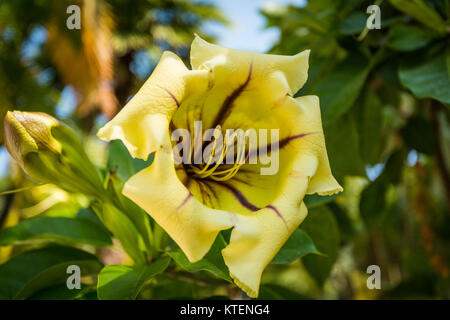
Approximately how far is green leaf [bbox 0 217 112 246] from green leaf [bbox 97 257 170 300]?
232mm

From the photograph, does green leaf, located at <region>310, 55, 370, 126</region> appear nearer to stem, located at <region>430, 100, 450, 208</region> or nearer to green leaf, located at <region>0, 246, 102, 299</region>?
stem, located at <region>430, 100, 450, 208</region>

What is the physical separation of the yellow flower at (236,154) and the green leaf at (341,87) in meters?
0.39

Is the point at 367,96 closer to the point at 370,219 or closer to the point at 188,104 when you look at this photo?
the point at 370,219

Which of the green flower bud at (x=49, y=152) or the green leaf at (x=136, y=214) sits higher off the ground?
the green flower bud at (x=49, y=152)

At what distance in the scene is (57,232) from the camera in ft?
3.71

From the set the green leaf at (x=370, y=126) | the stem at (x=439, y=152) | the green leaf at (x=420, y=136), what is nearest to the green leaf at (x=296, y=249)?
the green leaf at (x=370, y=126)

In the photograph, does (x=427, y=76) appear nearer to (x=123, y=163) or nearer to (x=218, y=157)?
(x=218, y=157)

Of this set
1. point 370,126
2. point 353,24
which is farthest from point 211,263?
point 370,126

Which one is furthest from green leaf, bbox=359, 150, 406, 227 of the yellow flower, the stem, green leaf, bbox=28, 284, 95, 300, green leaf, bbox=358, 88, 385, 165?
green leaf, bbox=28, 284, 95, 300

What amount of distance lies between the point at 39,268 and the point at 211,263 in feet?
1.69

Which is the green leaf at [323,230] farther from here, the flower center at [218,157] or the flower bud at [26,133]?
the flower bud at [26,133]

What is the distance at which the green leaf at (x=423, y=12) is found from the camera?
1.19 metres

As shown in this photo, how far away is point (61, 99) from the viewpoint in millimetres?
9086
